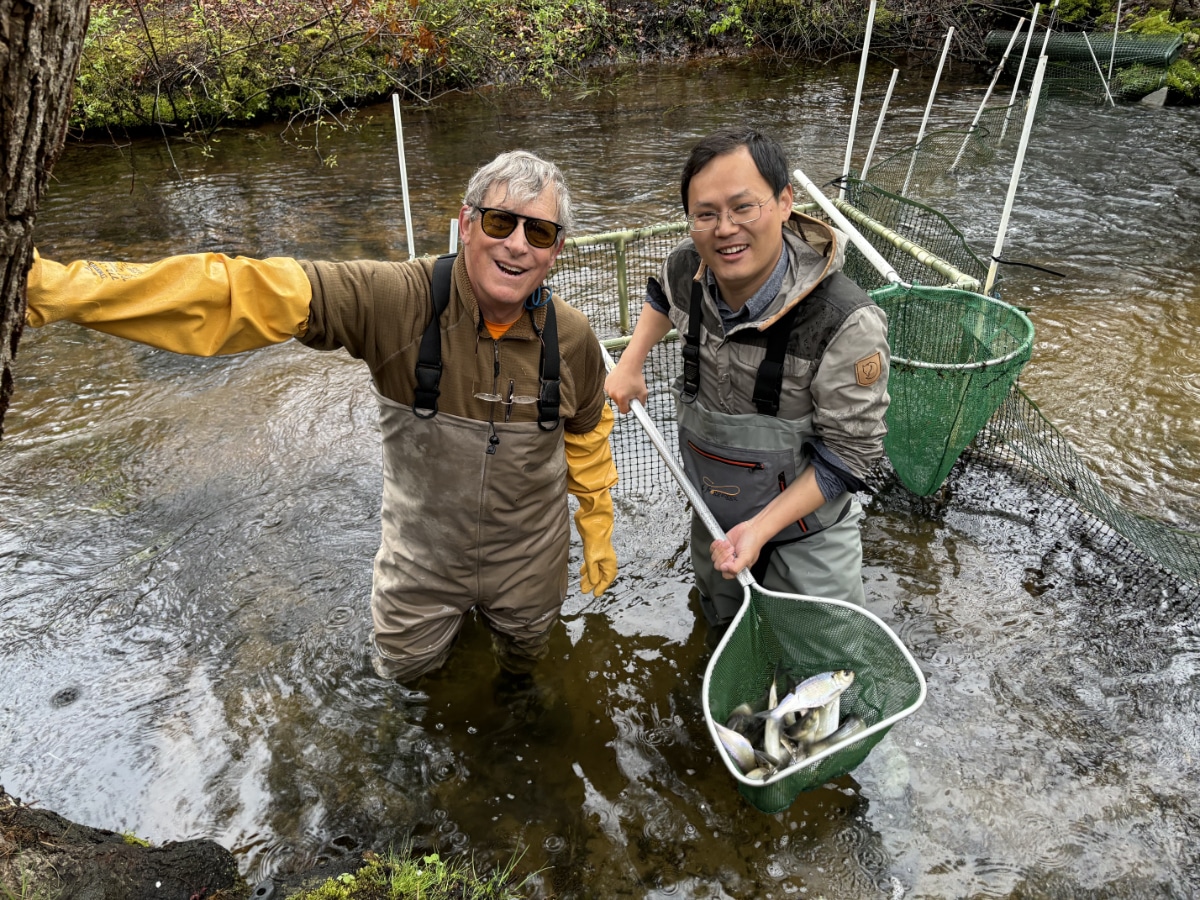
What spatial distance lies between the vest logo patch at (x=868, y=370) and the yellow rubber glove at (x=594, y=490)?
3.05ft

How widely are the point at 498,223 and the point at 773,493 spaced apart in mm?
1339

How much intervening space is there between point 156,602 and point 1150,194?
415 inches

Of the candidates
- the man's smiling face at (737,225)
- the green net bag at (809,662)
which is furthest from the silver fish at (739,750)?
the man's smiling face at (737,225)

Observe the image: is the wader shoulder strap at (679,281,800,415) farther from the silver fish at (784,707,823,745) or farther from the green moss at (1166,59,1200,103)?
the green moss at (1166,59,1200,103)

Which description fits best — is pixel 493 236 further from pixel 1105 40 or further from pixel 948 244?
pixel 1105 40

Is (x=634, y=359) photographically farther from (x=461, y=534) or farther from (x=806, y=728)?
(x=806, y=728)

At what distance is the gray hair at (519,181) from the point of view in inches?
93.5

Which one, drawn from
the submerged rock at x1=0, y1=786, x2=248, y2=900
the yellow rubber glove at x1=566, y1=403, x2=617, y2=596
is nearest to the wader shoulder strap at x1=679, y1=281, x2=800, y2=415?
the yellow rubber glove at x1=566, y1=403, x2=617, y2=596

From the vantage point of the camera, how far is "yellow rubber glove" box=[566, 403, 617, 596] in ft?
10.0

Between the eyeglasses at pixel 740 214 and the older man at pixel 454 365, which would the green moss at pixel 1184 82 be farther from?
the older man at pixel 454 365

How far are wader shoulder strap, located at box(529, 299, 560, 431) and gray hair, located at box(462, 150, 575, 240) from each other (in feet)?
0.99

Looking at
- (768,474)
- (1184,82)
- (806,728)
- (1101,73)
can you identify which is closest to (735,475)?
(768,474)

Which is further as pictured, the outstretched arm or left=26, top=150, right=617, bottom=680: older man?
the outstretched arm

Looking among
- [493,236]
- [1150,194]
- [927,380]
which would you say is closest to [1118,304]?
[1150,194]
